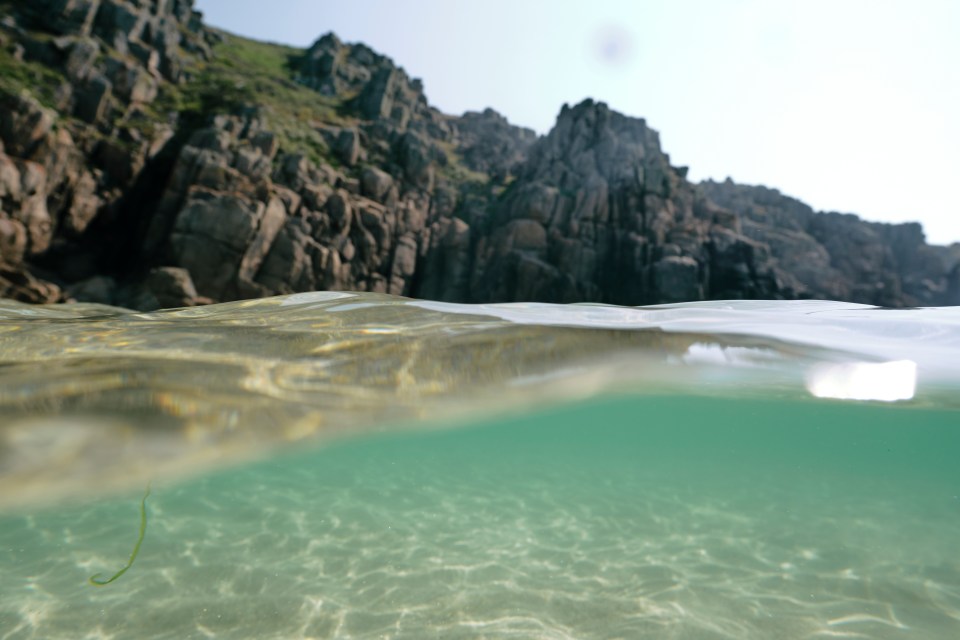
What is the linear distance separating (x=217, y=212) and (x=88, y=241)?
9.71 meters

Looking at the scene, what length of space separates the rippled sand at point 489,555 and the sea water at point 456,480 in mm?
33

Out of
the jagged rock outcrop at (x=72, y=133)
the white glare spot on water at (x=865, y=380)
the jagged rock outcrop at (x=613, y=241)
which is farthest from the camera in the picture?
the jagged rock outcrop at (x=613, y=241)

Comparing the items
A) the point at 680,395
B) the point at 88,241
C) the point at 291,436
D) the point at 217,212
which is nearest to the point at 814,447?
Result: the point at 680,395

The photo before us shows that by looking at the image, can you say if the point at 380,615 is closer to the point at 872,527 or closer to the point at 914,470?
the point at 872,527

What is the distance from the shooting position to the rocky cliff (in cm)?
3491

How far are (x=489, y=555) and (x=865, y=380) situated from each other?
23.4 feet

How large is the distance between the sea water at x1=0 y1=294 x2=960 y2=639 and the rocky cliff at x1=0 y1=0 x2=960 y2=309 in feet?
96.0

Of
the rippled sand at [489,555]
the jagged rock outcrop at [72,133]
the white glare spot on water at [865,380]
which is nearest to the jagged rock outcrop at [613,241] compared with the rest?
the jagged rock outcrop at [72,133]

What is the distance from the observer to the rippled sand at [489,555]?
4176 mm

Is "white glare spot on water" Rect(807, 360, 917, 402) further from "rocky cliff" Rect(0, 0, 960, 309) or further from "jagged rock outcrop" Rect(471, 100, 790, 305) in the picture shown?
"jagged rock outcrop" Rect(471, 100, 790, 305)

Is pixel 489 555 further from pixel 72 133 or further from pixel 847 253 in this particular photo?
pixel 847 253

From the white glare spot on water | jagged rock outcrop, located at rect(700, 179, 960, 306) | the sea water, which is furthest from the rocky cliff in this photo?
the white glare spot on water

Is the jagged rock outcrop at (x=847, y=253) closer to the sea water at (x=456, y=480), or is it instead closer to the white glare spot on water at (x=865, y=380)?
the white glare spot on water at (x=865, y=380)

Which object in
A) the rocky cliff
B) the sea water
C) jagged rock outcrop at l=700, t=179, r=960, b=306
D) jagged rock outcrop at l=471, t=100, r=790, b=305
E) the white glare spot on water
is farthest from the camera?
jagged rock outcrop at l=700, t=179, r=960, b=306
